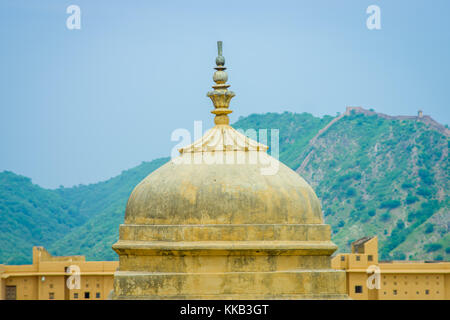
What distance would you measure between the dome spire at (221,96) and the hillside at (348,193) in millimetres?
66427

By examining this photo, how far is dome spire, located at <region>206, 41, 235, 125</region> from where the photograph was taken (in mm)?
16672

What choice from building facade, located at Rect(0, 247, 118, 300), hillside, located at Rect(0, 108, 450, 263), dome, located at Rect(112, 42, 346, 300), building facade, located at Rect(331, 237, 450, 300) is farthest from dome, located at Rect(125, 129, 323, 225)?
hillside, located at Rect(0, 108, 450, 263)

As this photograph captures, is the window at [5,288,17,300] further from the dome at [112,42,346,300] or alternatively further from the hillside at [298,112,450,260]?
the dome at [112,42,346,300]

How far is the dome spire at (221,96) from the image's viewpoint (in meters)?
16.7

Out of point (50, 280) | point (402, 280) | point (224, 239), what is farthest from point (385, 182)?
point (224, 239)

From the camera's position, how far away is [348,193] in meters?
119

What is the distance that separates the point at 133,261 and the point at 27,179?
104576 millimetres

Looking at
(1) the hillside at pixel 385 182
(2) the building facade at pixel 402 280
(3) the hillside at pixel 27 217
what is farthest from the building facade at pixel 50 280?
(1) the hillside at pixel 385 182

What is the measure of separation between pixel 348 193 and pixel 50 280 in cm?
6244

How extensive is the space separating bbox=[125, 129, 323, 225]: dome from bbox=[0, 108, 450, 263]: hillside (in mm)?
67099

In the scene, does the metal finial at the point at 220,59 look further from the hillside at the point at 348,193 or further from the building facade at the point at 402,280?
the hillside at the point at 348,193

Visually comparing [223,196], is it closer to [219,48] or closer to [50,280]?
[219,48]
